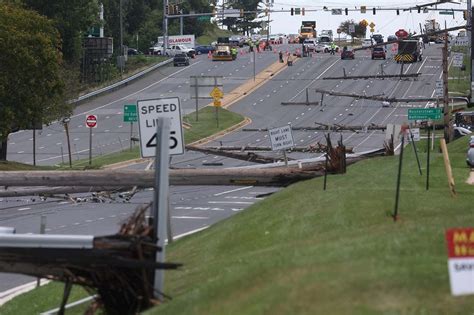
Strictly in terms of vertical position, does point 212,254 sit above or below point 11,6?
below

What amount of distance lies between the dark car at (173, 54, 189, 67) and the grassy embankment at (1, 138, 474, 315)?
92397 millimetres

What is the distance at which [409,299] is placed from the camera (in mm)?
9078

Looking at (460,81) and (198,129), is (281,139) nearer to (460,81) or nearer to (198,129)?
(198,129)

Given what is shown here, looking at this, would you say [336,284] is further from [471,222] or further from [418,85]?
[418,85]

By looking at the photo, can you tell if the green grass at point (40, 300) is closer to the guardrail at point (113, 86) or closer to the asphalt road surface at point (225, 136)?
the asphalt road surface at point (225, 136)

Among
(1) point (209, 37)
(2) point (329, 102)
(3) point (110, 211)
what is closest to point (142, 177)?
(3) point (110, 211)

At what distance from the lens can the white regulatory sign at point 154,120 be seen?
1986 centimetres

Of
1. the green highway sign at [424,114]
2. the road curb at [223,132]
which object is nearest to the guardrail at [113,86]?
the road curb at [223,132]

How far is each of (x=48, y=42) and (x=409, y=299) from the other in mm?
49663

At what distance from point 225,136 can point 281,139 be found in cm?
4108

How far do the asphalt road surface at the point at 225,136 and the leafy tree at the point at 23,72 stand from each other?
657cm

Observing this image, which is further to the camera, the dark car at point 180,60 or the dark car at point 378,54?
the dark car at point 180,60

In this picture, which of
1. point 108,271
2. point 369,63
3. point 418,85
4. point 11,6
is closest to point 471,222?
point 108,271

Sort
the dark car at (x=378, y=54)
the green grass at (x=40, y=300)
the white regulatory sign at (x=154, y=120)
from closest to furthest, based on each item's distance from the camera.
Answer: the green grass at (x=40, y=300)
the white regulatory sign at (x=154, y=120)
the dark car at (x=378, y=54)
